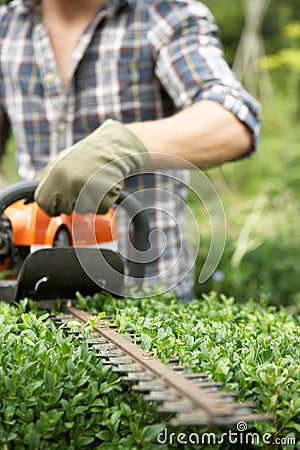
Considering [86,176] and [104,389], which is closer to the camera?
[104,389]

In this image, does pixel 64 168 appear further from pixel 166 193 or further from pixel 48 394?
pixel 166 193

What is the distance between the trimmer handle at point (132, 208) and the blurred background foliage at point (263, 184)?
0.53m

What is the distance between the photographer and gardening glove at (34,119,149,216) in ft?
7.02

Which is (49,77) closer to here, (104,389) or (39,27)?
(39,27)

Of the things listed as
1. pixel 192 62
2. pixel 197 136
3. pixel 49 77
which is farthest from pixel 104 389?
pixel 49 77

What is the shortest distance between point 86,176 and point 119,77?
1.08 metres

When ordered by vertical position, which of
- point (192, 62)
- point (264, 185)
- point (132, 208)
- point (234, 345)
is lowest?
point (264, 185)

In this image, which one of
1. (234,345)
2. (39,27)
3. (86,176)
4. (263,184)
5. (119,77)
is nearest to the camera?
(234,345)

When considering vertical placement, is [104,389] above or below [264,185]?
above

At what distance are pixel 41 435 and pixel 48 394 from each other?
9 centimetres

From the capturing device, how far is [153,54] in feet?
9.98

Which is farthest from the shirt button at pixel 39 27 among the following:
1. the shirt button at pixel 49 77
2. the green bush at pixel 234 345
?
the green bush at pixel 234 345

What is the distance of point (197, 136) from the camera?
102 inches

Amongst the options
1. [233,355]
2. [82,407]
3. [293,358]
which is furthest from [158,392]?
[293,358]
